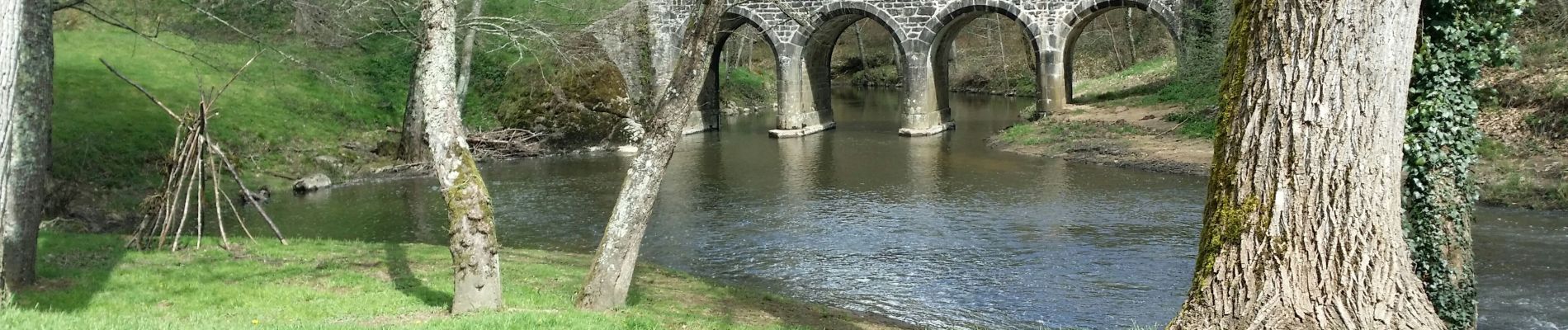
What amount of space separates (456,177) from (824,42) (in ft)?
89.6

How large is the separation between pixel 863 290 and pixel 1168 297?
3362 mm

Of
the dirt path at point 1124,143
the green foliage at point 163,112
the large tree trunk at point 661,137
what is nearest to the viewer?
the large tree trunk at point 661,137

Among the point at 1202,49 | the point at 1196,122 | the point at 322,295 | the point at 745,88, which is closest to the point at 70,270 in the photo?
the point at 322,295

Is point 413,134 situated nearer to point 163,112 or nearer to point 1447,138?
point 163,112

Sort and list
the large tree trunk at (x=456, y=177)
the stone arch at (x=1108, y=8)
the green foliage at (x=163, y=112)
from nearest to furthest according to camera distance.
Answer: the large tree trunk at (x=456, y=177) < the green foliage at (x=163, y=112) < the stone arch at (x=1108, y=8)

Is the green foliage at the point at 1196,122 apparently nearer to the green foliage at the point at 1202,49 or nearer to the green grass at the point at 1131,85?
the green foliage at the point at 1202,49

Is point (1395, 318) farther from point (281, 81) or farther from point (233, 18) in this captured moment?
point (233, 18)

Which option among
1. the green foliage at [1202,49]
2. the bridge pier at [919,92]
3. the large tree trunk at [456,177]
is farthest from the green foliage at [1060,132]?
the large tree trunk at [456,177]

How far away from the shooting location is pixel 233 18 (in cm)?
3384

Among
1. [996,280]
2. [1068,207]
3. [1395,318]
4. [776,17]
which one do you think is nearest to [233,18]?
[776,17]

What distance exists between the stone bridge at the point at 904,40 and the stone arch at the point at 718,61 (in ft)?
0.12

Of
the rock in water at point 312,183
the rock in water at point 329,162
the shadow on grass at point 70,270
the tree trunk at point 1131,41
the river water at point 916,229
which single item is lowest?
the river water at point 916,229

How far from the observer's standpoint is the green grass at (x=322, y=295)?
9.29 meters

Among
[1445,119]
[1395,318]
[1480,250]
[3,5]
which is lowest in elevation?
[1480,250]
